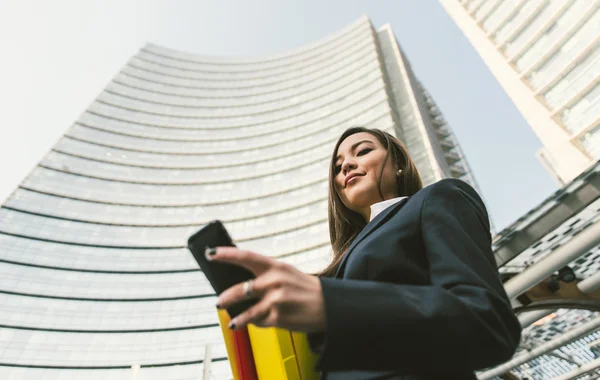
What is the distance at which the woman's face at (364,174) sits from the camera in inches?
59.1

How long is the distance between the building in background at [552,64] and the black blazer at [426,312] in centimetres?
2413

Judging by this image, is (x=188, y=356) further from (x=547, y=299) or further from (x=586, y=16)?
(x=586, y=16)

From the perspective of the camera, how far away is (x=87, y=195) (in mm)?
35250

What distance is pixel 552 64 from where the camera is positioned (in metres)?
24.5

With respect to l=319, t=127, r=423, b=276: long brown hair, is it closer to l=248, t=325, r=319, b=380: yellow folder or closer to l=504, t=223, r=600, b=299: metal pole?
l=248, t=325, r=319, b=380: yellow folder

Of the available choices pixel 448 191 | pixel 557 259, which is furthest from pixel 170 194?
pixel 448 191

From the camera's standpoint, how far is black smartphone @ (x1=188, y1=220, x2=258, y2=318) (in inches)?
25.0

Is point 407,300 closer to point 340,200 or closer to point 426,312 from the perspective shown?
point 426,312

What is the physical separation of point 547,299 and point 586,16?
27.9m

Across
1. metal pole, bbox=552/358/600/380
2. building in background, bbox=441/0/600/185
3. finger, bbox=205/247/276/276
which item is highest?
building in background, bbox=441/0/600/185

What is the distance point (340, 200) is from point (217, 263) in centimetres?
120

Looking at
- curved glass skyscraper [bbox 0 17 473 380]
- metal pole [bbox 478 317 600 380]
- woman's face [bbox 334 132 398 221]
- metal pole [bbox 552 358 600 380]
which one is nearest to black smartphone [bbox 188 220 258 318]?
woman's face [bbox 334 132 398 221]

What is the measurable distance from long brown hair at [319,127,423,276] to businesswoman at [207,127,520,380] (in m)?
0.55

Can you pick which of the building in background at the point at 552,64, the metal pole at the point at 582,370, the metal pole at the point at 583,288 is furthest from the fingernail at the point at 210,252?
the building in background at the point at 552,64
